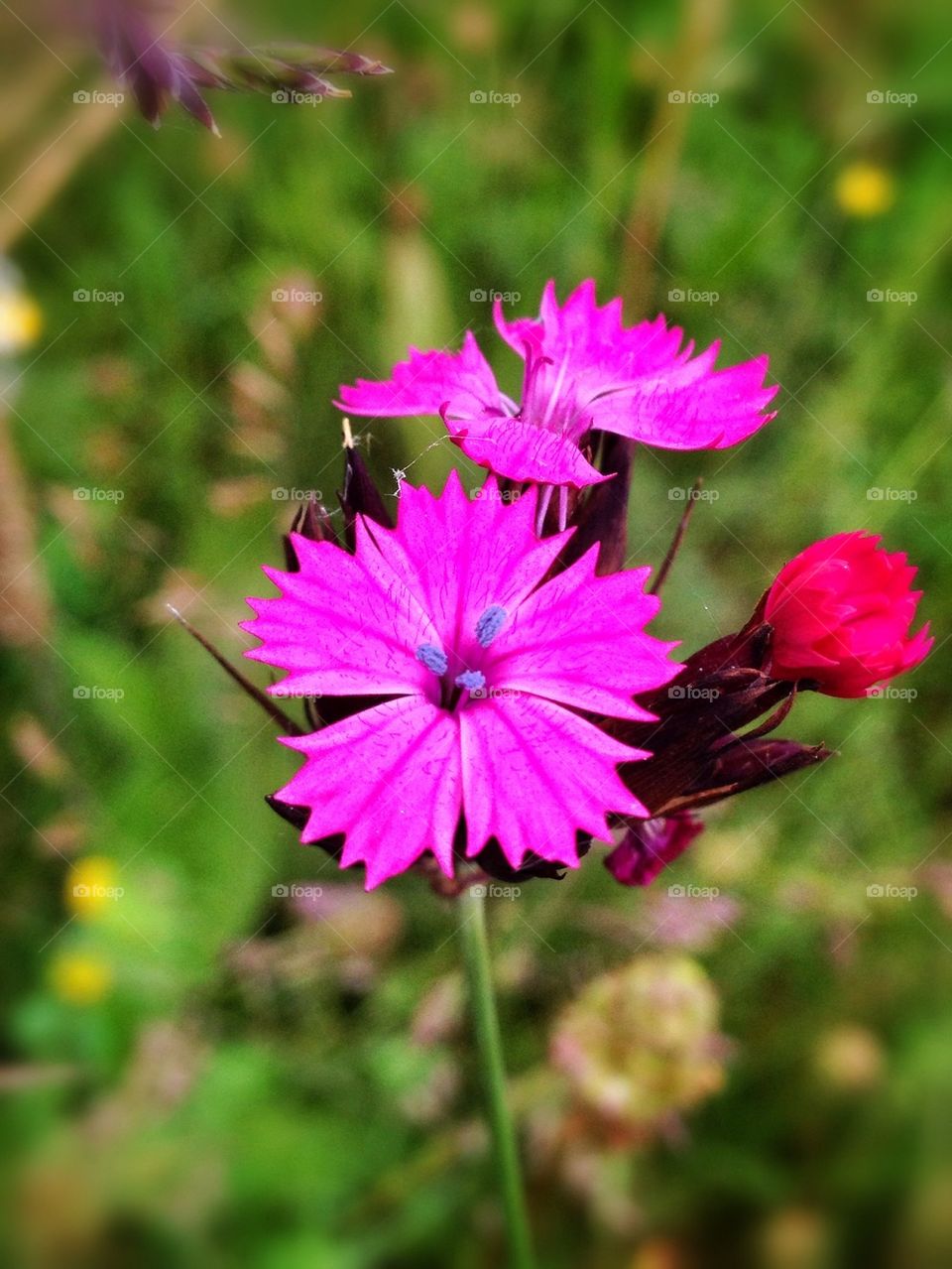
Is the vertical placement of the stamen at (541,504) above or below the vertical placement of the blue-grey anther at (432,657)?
above

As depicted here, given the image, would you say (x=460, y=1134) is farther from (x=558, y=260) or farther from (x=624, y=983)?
(x=558, y=260)

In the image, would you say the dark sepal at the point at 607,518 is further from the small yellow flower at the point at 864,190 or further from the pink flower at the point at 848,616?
the small yellow flower at the point at 864,190

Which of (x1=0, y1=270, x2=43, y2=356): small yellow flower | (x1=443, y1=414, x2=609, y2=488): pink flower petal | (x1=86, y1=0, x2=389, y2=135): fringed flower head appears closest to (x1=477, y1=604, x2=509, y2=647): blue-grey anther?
(x1=443, y1=414, x2=609, y2=488): pink flower petal

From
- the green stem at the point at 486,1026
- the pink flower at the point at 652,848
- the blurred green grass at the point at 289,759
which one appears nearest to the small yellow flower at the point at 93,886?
the blurred green grass at the point at 289,759

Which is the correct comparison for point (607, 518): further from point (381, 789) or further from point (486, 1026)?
point (486, 1026)

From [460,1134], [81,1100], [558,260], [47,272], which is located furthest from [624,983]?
[47,272]

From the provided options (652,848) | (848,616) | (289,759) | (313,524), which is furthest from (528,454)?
(289,759)
